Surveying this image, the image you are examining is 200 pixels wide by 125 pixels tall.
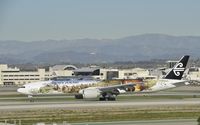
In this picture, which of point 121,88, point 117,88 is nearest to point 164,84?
point 121,88

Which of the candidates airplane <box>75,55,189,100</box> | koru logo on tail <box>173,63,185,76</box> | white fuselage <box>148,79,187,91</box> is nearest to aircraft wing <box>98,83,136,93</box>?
airplane <box>75,55,189,100</box>

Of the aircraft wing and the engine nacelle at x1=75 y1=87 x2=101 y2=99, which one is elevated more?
the aircraft wing

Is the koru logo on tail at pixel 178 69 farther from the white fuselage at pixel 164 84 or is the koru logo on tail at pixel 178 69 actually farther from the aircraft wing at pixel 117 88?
the aircraft wing at pixel 117 88

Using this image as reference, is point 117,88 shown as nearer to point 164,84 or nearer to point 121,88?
point 121,88

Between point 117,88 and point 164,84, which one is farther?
point 164,84

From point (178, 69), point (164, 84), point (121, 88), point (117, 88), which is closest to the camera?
point (117, 88)

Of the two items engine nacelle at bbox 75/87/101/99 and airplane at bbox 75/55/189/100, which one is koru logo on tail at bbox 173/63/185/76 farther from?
engine nacelle at bbox 75/87/101/99

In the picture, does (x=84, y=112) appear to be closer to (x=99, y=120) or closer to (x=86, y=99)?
(x=99, y=120)

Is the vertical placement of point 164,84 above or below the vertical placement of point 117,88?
above

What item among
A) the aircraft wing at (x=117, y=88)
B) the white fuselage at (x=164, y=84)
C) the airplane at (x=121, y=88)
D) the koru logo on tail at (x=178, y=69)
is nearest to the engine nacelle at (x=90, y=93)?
the airplane at (x=121, y=88)

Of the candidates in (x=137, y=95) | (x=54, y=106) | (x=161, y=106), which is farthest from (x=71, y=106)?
(x=137, y=95)

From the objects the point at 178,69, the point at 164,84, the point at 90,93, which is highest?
the point at 178,69

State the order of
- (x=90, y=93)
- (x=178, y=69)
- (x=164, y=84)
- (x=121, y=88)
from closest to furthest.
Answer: (x=90, y=93), (x=121, y=88), (x=164, y=84), (x=178, y=69)

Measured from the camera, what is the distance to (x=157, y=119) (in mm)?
60312
